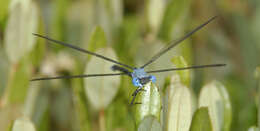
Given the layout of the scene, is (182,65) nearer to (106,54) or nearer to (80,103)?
(106,54)

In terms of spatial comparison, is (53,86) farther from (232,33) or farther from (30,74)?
(232,33)

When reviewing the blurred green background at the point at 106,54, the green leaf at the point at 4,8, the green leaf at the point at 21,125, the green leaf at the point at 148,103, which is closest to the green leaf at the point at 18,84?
the blurred green background at the point at 106,54

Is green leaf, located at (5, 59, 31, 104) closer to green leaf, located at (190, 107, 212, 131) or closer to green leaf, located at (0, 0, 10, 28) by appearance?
green leaf, located at (0, 0, 10, 28)

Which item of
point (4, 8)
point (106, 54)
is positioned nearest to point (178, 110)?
point (106, 54)

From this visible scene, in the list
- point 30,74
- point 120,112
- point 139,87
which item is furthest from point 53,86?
point 139,87

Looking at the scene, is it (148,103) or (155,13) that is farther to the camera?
(155,13)

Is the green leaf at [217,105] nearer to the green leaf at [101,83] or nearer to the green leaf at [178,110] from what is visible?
the green leaf at [178,110]

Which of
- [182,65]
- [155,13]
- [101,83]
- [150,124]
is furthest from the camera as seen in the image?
[155,13]
